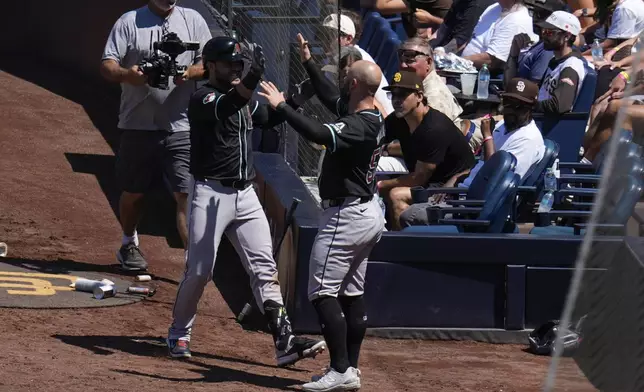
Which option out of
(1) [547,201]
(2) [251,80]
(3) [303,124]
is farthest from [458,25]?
(3) [303,124]

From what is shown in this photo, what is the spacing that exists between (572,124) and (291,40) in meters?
2.29

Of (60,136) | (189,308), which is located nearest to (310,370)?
(189,308)

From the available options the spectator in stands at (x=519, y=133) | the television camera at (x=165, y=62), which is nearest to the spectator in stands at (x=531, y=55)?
the spectator in stands at (x=519, y=133)

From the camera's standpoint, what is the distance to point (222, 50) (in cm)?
649

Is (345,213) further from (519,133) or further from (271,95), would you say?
(519,133)

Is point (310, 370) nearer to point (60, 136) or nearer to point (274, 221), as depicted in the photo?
point (274, 221)

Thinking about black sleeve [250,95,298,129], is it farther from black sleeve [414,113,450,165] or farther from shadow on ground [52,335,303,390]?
shadow on ground [52,335,303,390]

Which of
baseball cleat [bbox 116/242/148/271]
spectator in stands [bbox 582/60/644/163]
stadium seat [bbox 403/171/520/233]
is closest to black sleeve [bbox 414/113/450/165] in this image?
stadium seat [bbox 403/171/520/233]

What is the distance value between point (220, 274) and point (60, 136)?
14.4 ft

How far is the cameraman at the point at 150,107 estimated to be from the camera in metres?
8.27

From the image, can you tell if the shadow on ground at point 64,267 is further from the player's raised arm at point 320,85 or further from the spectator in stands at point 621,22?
the spectator in stands at point 621,22

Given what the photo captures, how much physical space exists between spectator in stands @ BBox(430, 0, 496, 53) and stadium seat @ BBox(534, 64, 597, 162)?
3103 millimetres

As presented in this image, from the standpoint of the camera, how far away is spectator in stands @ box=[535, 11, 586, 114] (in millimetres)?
9219

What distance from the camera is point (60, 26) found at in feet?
51.4
